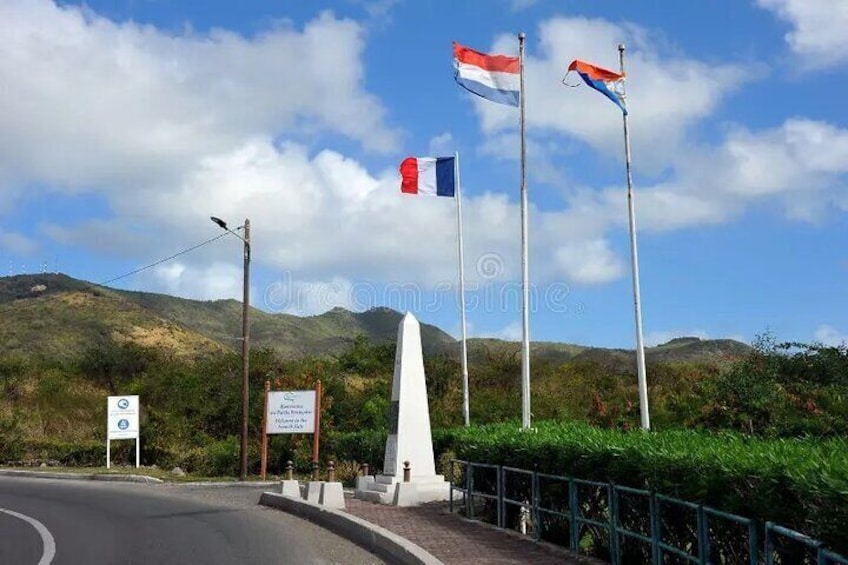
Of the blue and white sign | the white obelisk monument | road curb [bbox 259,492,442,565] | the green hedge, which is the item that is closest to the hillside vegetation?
the green hedge

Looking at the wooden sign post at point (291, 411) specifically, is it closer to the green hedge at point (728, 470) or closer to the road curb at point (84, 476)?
the road curb at point (84, 476)

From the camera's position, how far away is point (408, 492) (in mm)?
19344

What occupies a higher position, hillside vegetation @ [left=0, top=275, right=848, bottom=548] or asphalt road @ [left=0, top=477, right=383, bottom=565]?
hillside vegetation @ [left=0, top=275, right=848, bottom=548]

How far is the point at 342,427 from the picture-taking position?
4022 centimetres

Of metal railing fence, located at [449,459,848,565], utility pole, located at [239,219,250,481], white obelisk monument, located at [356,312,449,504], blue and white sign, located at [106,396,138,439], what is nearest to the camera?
metal railing fence, located at [449,459,848,565]

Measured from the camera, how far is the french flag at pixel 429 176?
26797 millimetres

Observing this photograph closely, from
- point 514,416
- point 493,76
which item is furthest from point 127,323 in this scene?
point 493,76

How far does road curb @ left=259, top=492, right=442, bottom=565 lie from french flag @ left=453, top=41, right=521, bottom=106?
11.2 m

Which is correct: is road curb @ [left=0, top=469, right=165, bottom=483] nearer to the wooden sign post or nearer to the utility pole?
the utility pole

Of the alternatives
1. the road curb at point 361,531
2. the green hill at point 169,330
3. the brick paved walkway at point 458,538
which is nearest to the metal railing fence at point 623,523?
the brick paved walkway at point 458,538

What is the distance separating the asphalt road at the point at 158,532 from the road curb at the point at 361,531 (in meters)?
0.21

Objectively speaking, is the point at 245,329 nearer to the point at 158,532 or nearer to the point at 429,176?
the point at 429,176

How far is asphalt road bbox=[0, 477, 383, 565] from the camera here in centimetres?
1272

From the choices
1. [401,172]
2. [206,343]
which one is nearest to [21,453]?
[401,172]
